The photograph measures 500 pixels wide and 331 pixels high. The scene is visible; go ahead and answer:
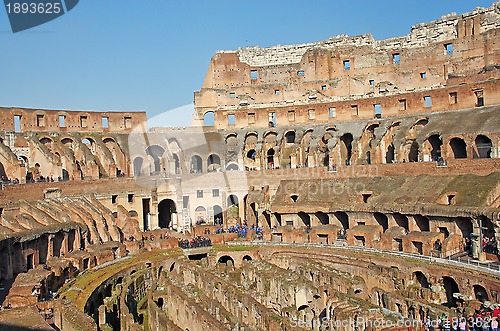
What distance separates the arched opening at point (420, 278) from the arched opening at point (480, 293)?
273cm

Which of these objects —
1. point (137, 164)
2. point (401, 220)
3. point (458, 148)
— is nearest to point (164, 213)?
point (137, 164)

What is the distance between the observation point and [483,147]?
109 feet

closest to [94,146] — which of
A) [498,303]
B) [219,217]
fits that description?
[219,217]

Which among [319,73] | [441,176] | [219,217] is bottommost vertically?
[219,217]

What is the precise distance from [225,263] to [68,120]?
20.2 metres

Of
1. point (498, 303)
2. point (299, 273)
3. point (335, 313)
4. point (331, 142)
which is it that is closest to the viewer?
point (335, 313)

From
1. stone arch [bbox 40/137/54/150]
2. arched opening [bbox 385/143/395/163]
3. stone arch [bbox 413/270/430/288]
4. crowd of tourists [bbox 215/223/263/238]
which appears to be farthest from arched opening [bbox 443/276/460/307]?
stone arch [bbox 40/137/54/150]

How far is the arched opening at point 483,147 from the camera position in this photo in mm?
32812

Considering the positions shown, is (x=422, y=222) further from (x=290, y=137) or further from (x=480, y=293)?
(x=290, y=137)

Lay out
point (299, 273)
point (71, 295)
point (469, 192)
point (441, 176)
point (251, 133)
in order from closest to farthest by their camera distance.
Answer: point (71, 295), point (299, 273), point (469, 192), point (441, 176), point (251, 133)

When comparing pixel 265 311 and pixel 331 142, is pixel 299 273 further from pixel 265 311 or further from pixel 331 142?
pixel 331 142

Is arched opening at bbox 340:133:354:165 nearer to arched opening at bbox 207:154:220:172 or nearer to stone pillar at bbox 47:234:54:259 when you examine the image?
arched opening at bbox 207:154:220:172

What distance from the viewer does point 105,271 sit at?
2703 cm

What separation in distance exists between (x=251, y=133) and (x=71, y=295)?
26.5 meters
